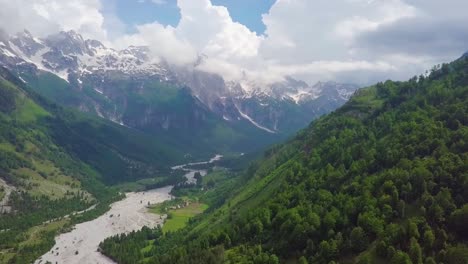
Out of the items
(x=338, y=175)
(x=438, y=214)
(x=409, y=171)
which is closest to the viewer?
(x=438, y=214)

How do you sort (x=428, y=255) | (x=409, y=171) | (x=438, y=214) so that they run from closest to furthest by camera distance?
(x=428, y=255)
(x=438, y=214)
(x=409, y=171)

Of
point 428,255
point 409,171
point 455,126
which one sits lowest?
point 428,255

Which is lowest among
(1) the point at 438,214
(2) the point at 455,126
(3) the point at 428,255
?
(3) the point at 428,255

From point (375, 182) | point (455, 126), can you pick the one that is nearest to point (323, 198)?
point (375, 182)

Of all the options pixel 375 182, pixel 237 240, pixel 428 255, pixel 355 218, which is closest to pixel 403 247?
pixel 428 255

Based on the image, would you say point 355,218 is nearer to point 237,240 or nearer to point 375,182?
point 375,182

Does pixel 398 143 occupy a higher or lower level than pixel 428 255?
higher

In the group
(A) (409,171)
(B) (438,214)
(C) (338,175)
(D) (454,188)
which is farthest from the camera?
(C) (338,175)

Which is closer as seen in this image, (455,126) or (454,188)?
(454,188)

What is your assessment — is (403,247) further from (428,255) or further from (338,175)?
(338,175)
